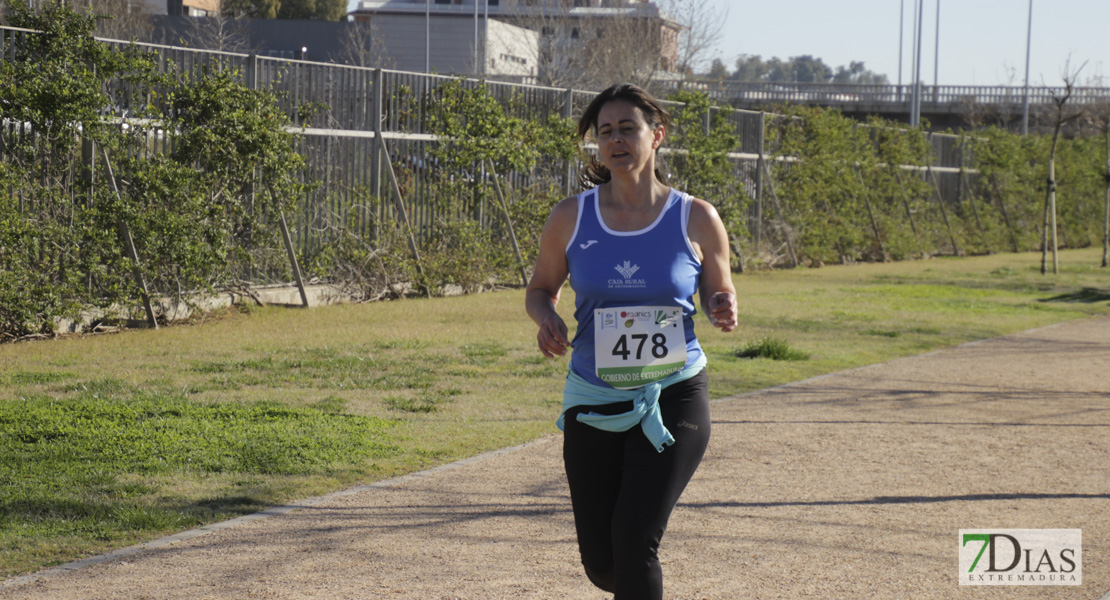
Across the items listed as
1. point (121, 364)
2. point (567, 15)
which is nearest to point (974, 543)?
point (121, 364)

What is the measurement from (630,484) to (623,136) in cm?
110

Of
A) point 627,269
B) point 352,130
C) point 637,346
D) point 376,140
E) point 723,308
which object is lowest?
point 637,346

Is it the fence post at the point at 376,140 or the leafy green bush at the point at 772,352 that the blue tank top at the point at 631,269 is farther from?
the fence post at the point at 376,140

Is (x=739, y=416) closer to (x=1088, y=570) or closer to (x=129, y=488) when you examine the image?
(x=1088, y=570)

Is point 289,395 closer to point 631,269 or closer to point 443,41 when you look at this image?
point 631,269

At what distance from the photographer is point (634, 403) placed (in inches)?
151

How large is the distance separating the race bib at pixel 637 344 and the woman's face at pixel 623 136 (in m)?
0.47

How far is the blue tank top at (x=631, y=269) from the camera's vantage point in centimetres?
387

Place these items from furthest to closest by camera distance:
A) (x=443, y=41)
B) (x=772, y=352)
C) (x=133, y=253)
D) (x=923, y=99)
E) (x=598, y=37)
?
(x=443, y=41)
(x=923, y=99)
(x=598, y=37)
(x=133, y=253)
(x=772, y=352)

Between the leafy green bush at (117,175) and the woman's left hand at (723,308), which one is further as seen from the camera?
the leafy green bush at (117,175)

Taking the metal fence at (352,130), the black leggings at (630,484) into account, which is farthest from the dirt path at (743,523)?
the metal fence at (352,130)

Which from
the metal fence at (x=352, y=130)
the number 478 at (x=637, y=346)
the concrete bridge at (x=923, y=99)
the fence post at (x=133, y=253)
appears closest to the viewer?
the number 478 at (x=637, y=346)

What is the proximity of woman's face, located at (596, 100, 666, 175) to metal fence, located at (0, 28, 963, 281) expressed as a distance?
33.3 ft

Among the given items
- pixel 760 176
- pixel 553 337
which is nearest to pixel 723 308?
pixel 553 337
